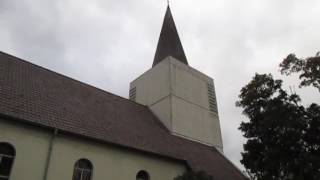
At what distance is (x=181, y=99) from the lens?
69.1ft

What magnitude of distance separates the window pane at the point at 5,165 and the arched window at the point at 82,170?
7.93 ft

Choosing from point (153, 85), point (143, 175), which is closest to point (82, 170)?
point (143, 175)

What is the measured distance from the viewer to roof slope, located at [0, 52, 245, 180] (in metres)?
11.6

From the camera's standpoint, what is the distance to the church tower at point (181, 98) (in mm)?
20047

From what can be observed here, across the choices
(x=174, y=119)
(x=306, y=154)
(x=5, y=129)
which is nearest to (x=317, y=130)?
(x=306, y=154)

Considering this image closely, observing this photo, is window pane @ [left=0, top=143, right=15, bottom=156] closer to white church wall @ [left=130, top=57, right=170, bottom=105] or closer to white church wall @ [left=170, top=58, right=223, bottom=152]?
white church wall @ [left=170, top=58, right=223, bottom=152]

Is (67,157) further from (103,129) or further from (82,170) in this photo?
(103,129)

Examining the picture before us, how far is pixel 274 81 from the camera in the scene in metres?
14.5

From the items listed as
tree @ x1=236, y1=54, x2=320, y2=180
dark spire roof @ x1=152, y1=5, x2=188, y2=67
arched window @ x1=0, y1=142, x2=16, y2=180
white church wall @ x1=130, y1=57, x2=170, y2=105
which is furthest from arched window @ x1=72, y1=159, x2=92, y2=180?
dark spire roof @ x1=152, y1=5, x2=188, y2=67

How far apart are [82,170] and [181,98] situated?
10.8m

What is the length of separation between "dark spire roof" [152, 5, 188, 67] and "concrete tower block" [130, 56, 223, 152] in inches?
86.7

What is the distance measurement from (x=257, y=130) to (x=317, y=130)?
2.58m

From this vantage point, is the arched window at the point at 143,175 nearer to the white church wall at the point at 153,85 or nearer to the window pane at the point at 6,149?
the window pane at the point at 6,149

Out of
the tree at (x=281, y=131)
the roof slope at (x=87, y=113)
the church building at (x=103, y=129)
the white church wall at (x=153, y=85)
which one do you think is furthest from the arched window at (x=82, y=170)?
the white church wall at (x=153, y=85)
